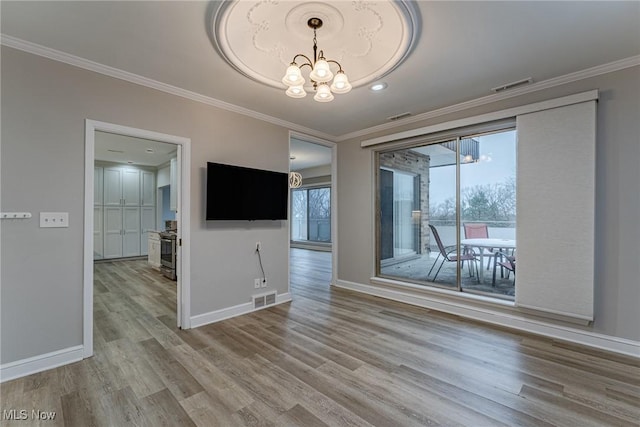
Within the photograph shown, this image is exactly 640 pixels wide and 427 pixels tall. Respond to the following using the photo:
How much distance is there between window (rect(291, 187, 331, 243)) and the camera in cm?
996

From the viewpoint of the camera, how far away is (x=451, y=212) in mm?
3926

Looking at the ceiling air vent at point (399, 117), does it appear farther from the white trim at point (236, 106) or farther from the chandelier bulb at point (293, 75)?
the chandelier bulb at point (293, 75)

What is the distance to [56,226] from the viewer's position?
7.88ft

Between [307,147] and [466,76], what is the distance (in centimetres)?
419

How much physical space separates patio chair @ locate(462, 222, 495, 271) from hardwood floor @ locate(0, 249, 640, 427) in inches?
36.9

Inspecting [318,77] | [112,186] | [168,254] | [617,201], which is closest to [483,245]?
[617,201]

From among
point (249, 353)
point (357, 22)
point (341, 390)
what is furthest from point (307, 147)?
point (341, 390)

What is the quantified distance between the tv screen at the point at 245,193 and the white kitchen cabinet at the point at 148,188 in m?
5.89

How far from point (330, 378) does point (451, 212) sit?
279cm

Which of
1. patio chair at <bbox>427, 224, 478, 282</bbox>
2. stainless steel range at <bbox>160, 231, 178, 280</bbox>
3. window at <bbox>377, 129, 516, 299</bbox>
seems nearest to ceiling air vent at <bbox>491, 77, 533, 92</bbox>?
window at <bbox>377, 129, 516, 299</bbox>

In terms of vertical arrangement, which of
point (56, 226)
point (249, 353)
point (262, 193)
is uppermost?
point (262, 193)

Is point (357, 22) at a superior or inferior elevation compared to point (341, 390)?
superior

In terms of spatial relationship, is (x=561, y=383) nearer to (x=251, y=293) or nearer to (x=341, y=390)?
(x=341, y=390)

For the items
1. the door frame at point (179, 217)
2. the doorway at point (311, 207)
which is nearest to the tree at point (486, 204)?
the door frame at point (179, 217)
